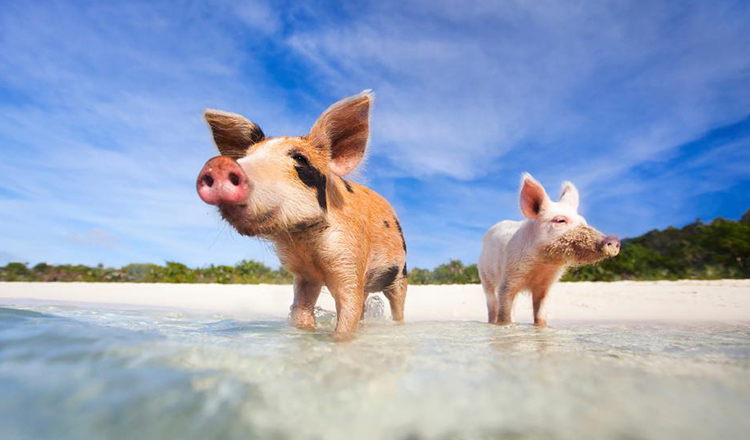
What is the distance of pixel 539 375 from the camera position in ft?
6.95

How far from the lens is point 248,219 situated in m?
3.29

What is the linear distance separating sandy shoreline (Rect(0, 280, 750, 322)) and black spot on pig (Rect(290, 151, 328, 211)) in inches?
194

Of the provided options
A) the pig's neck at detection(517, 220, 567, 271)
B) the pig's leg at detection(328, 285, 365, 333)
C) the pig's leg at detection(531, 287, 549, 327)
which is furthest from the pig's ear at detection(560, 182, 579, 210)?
the pig's leg at detection(328, 285, 365, 333)

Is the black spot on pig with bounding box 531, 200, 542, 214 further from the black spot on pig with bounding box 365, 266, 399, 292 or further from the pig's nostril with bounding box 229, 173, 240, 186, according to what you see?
the pig's nostril with bounding box 229, 173, 240, 186

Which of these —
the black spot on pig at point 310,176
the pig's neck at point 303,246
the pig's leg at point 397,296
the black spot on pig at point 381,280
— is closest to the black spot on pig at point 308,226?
the pig's neck at point 303,246

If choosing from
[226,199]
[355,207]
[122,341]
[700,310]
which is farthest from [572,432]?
[700,310]

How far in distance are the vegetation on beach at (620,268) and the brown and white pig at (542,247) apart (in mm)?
10135

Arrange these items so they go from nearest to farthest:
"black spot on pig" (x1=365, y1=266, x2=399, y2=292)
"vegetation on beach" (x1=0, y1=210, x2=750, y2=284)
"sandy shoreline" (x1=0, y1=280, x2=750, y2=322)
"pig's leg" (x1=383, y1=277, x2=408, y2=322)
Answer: "black spot on pig" (x1=365, y1=266, x2=399, y2=292) < "pig's leg" (x1=383, y1=277, x2=408, y2=322) < "sandy shoreline" (x1=0, y1=280, x2=750, y2=322) < "vegetation on beach" (x1=0, y1=210, x2=750, y2=284)

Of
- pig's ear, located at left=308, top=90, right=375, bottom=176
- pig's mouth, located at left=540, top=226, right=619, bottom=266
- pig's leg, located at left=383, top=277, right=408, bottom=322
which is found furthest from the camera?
pig's leg, located at left=383, top=277, right=408, bottom=322

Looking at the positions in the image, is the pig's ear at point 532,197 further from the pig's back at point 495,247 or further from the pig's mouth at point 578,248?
the pig's back at point 495,247

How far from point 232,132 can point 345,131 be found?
1056 millimetres

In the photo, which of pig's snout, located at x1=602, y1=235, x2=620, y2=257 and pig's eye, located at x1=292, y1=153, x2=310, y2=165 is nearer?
pig's eye, located at x1=292, y1=153, x2=310, y2=165

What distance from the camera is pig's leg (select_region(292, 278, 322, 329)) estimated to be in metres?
4.46

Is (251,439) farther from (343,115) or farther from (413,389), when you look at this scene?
(343,115)
